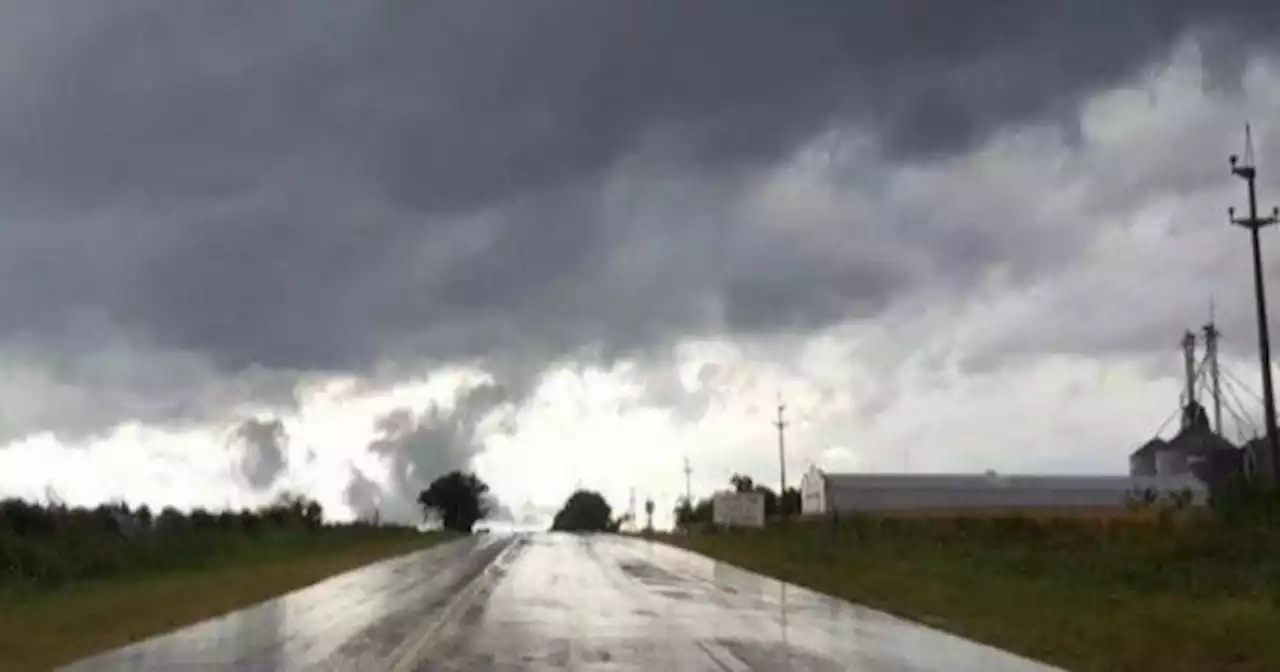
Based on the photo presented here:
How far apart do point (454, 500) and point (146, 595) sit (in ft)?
518

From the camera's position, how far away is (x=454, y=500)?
19300 cm

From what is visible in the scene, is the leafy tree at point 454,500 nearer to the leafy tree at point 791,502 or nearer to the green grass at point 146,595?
the leafy tree at point 791,502

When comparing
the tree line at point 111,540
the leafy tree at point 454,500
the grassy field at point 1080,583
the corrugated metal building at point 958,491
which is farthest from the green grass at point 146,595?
the leafy tree at point 454,500

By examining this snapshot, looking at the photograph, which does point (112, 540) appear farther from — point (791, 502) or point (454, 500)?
point (454, 500)

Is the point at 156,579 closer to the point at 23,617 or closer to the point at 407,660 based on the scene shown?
the point at 23,617

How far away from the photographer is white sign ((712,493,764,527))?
95.2 m

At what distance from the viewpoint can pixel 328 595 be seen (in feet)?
122

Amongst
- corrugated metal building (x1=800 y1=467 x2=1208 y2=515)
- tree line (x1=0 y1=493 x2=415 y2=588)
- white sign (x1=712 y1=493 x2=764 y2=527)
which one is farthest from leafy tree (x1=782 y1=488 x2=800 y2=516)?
tree line (x1=0 y1=493 x2=415 y2=588)

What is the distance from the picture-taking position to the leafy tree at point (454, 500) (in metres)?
192

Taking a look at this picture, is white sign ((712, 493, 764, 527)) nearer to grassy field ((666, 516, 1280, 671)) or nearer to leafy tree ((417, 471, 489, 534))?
grassy field ((666, 516, 1280, 671))

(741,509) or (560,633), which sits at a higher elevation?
(741,509)

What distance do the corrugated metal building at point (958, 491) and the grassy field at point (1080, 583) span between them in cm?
5648

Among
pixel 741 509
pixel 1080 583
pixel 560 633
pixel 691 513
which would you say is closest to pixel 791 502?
pixel 691 513

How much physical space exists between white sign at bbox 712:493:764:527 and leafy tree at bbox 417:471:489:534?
95.6m
